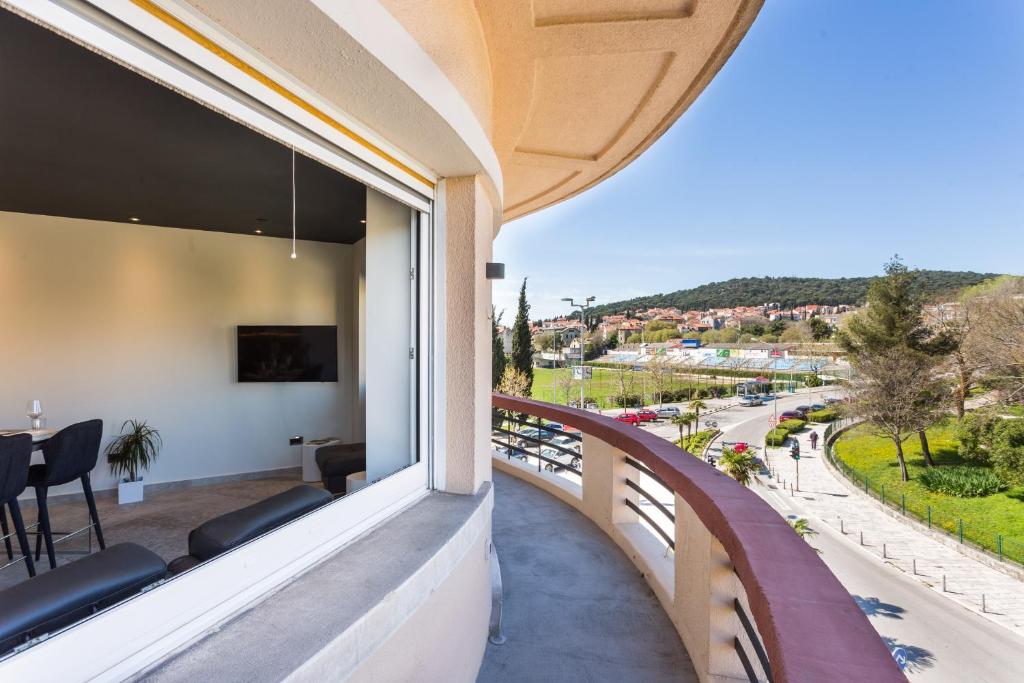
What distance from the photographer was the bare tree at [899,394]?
2489 centimetres

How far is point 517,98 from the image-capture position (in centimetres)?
271

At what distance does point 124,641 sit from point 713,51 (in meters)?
2.94

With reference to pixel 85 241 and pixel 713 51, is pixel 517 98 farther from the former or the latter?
pixel 85 241

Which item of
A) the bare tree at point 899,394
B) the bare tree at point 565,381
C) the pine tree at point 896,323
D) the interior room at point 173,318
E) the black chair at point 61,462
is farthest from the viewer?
the bare tree at point 565,381

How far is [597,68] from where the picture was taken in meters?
2.48

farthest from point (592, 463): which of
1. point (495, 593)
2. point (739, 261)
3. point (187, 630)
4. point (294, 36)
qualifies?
point (739, 261)

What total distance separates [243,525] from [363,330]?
5.05 feet

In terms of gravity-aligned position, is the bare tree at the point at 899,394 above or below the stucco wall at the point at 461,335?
below

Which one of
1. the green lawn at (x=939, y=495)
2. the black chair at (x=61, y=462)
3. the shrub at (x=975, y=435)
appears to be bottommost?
the green lawn at (x=939, y=495)

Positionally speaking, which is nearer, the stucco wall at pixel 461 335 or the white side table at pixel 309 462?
the stucco wall at pixel 461 335

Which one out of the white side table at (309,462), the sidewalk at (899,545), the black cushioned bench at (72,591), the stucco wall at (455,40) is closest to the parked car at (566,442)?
the white side table at (309,462)

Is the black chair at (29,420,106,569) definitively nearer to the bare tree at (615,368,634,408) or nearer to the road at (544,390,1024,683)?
the road at (544,390,1024,683)

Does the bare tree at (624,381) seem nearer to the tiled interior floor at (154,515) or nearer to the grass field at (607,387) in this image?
the grass field at (607,387)

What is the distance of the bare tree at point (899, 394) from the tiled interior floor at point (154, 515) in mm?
30405
